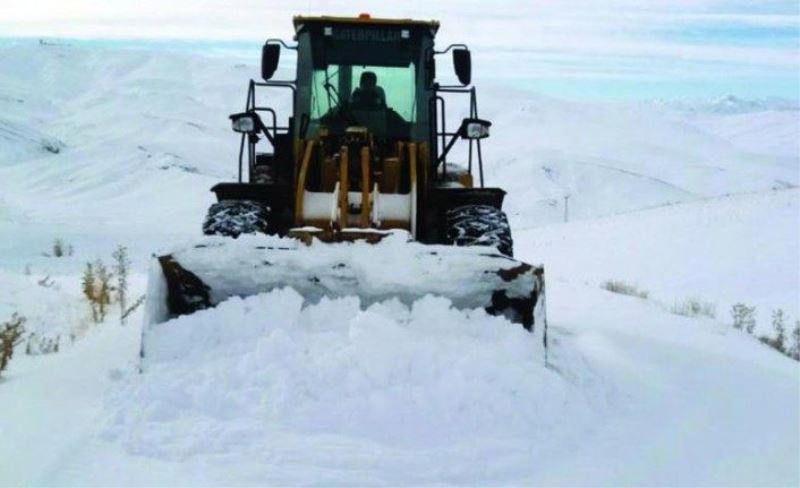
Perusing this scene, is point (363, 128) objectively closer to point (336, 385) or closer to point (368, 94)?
point (368, 94)

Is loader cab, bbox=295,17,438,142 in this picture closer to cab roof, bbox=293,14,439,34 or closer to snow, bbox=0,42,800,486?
cab roof, bbox=293,14,439,34

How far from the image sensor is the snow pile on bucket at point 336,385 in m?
4.41

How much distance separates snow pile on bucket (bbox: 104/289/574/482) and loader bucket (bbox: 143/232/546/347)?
17 centimetres

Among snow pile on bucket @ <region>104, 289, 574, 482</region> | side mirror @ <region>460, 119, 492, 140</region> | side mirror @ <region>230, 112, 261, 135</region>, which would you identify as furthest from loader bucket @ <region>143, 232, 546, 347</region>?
side mirror @ <region>460, 119, 492, 140</region>

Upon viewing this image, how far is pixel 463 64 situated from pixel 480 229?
1.54 m

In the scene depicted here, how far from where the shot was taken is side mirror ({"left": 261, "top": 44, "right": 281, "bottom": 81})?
289 inches

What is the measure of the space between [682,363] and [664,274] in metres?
14.4

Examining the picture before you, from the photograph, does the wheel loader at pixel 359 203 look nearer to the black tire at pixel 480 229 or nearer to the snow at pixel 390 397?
the black tire at pixel 480 229

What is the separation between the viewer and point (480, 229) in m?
6.56

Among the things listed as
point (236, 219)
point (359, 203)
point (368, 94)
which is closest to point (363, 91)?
point (368, 94)

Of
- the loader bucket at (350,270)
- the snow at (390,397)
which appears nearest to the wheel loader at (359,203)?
the loader bucket at (350,270)

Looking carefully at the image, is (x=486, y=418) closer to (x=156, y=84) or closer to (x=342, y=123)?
(x=342, y=123)

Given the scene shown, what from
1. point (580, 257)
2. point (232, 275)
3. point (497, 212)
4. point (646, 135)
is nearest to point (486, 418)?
point (232, 275)

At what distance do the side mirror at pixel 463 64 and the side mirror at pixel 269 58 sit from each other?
4.61ft
